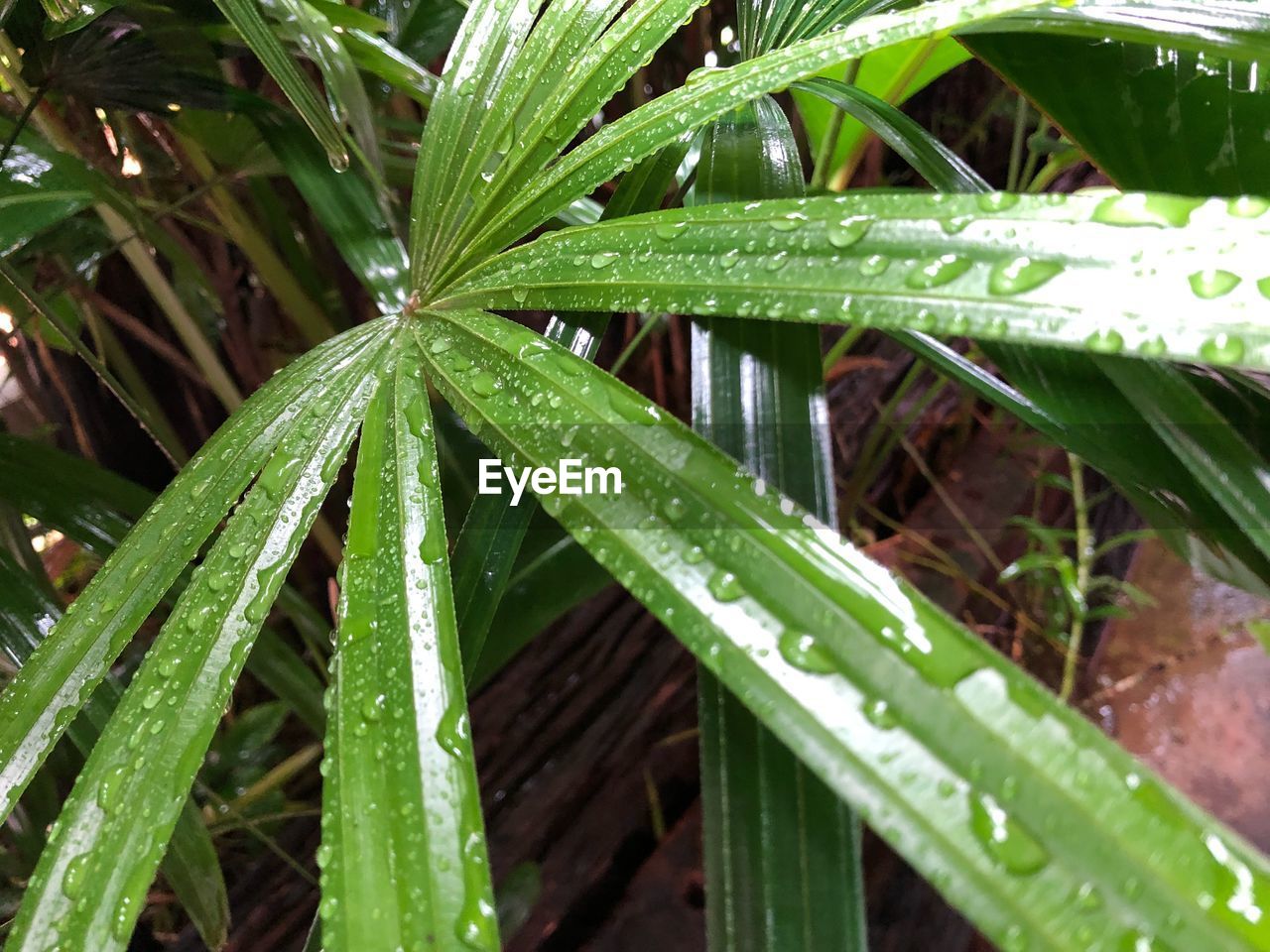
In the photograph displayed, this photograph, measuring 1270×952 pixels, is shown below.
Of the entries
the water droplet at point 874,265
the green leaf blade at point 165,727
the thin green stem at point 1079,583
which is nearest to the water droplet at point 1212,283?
the water droplet at point 874,265

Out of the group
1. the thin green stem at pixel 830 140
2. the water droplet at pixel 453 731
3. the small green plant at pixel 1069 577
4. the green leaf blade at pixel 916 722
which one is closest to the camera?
the green leaf blade at pixel 916 722

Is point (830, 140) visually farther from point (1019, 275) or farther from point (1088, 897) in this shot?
point (1088, 897)

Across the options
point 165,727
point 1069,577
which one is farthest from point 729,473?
point 1069,577

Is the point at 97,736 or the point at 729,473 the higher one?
the point at 729,473

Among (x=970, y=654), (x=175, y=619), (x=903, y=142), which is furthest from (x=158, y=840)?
(x=903, y=142)

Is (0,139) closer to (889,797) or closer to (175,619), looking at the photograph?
(175,619)

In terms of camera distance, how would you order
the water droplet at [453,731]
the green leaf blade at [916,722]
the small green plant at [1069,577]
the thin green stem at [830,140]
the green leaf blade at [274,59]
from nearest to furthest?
the green leaf blade at [916,722], the water droplet at [453,731], the green leaf blade at [274,59], the thin green stem at [830,140], the small green plant at [1069,577]

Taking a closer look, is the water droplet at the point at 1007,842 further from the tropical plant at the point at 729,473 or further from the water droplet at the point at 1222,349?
the water droplet at the point at 1222,349
